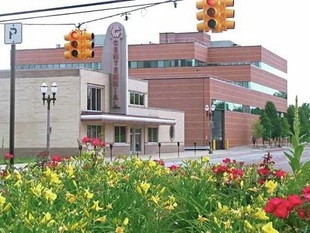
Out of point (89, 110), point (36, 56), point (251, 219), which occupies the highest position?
point (36, 56)

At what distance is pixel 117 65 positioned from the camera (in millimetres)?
55438

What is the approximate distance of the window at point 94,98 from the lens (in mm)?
53438

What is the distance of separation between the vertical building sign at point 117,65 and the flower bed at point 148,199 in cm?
4654

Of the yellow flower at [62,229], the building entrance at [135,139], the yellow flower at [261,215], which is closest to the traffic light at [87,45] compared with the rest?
the yellow flower at [261,215]

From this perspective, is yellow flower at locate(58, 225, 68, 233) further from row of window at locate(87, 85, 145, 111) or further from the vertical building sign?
the vertical building sign

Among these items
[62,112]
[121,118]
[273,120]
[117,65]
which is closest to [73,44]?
[62,112]

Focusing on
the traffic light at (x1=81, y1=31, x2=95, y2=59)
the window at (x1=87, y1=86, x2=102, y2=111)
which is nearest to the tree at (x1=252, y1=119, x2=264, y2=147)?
the window at (x1=87, y1=86, x2=102, y2=111)

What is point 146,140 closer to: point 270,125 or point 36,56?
point 270,125

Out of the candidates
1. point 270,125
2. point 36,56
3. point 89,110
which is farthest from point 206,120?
point 36,56

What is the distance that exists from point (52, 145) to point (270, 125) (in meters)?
49.4

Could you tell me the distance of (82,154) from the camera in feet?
27.5

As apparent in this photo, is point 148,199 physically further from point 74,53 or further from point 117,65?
point 117,65

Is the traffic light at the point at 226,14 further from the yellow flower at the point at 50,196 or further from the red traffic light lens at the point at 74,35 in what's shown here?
the yellow flower at the point at 50,196

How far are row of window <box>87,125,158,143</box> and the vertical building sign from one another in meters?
2.07
